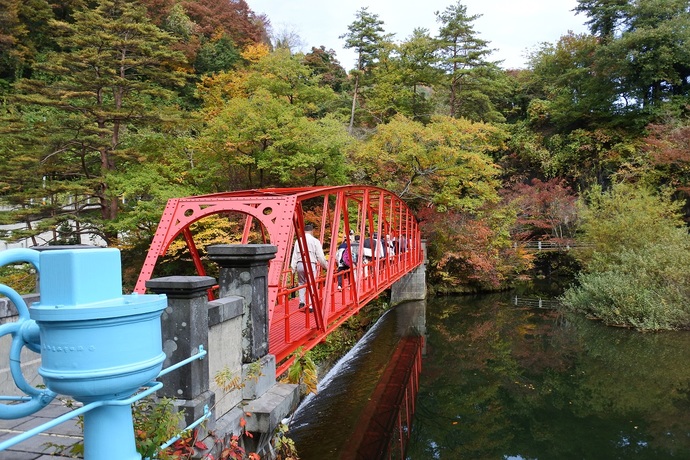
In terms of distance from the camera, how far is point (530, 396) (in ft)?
32.6

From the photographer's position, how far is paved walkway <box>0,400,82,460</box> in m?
2.91

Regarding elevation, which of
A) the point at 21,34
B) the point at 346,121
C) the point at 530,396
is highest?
the point at 21,34

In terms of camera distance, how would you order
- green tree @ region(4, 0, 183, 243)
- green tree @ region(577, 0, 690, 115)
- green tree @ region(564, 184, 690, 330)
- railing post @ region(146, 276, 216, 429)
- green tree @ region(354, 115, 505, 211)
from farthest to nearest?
green tree @ region(577, 0, 690, 115) → green tree @ region(354, 115, 505, 211) → green tree @ region(564, 184, 690, 330) → green tree @ region(4, 0, 183, 243) → railing post @ region(146, 276, 216, 429)

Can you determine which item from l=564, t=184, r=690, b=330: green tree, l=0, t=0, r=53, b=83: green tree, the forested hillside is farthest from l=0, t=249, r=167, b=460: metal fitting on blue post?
l=0, t=0, r=53, b=83: green tree

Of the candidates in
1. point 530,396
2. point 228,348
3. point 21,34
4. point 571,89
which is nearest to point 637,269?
point 530,396

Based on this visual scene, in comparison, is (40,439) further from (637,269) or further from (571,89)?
(571,89)

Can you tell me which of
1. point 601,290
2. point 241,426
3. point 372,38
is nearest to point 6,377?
point 241,426

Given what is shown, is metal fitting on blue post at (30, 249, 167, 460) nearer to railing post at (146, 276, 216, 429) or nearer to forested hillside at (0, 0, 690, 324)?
railing post at (146, 276, 216, 429)

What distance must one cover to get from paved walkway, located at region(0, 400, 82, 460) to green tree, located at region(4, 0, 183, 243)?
11.6 m

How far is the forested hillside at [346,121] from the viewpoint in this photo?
14.8 metres

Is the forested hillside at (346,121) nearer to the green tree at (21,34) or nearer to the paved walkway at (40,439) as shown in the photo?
the green tree at (21,34)

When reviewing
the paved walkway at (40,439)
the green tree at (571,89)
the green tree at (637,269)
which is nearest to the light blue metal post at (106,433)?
the paved walkway at (40,439)

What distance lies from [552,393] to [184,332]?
9.32m

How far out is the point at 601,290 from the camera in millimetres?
16094
